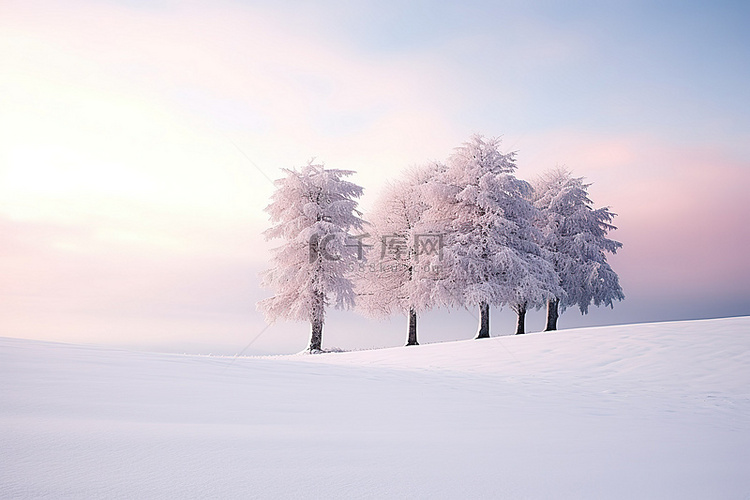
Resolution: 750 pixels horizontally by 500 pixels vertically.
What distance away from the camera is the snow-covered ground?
2.32 metres

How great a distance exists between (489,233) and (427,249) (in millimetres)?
3393

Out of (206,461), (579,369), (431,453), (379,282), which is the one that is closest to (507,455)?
(431,453)

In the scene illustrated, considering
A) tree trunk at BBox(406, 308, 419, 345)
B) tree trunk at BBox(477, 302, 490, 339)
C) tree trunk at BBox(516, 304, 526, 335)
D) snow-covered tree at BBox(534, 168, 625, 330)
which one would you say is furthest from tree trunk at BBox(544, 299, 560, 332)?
tree trunk at BBox(406, 308, 419, 345)

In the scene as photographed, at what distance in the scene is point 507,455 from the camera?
3199 mm

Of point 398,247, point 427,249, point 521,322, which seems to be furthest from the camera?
point 521,322

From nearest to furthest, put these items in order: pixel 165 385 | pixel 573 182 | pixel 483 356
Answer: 1. pixel 165 385
2. pixel 483 356
3. pixel 573 182

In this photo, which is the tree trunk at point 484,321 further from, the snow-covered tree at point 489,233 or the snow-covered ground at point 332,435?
the snow-covered ground at point 332,435

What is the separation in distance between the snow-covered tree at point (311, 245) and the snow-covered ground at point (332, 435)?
1285cm

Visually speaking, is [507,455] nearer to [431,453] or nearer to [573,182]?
[431,453]

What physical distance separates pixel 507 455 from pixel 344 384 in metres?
3.81

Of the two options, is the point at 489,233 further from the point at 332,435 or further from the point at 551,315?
the point at 332,435

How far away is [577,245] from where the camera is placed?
25875mm

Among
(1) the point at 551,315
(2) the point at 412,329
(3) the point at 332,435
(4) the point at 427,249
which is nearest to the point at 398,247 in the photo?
(4) the point at 427,249

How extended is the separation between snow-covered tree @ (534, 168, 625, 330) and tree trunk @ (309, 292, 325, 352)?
1429 centimetres
